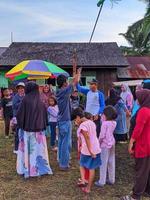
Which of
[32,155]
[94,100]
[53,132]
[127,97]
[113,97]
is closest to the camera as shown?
[32,155]

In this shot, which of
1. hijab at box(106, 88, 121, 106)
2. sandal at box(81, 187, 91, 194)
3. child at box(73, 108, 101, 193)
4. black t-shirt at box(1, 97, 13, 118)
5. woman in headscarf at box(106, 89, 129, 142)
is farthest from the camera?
black t-shirt at box(1, 97, 13, 118)

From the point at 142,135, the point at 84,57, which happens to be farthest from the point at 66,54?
the point at 142,135

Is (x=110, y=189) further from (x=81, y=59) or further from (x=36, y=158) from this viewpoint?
(x=81, y=59)

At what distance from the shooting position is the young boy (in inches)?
283

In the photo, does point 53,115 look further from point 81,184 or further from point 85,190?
point 85,190

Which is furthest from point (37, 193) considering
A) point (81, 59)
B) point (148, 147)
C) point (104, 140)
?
point (81, 59)

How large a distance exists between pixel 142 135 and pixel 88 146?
2.89ft

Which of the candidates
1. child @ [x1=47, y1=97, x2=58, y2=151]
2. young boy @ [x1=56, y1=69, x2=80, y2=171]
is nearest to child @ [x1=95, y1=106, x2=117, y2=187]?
young boy @ [x1=56, y1=69, x2=80, y2=171]

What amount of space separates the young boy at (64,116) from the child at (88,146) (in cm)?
106

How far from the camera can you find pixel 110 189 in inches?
251

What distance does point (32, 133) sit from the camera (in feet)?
22.6

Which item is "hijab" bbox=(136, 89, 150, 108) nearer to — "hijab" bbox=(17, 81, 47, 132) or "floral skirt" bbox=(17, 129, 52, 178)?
"hijab" bbox=(17, 81, 47, 132)

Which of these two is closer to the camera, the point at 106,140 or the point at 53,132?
the point at 106,140

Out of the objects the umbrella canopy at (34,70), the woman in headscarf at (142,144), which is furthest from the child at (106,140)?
the umbrella canopy at (34,70)
